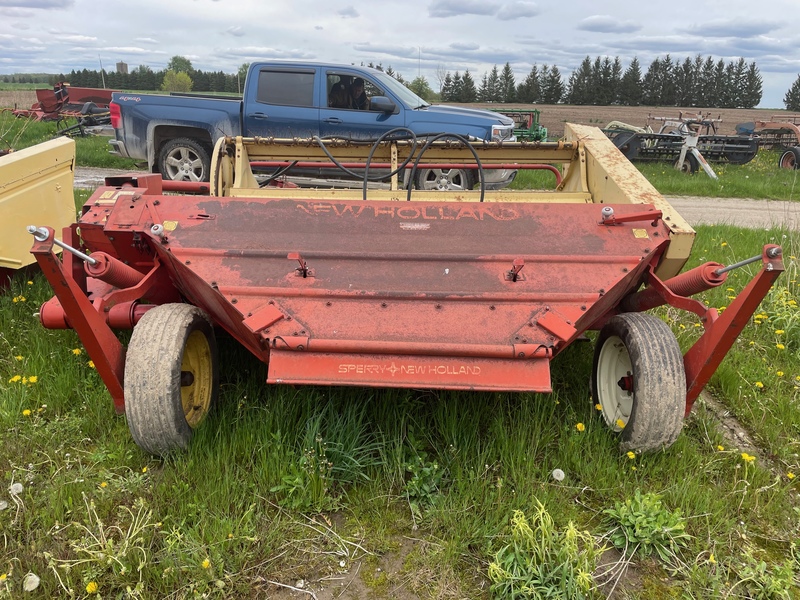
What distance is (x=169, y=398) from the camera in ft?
8.37

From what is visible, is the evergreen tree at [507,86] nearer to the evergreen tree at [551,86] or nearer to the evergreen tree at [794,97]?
the evergreen tree at [551,86]

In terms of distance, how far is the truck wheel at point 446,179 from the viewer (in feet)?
25.8

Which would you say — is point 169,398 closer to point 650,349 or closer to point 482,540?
point 482,540

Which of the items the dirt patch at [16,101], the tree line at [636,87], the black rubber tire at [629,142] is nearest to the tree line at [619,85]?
the tree line at [636,87]

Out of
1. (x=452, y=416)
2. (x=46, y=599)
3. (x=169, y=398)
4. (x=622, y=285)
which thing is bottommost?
(x=46, y=599)

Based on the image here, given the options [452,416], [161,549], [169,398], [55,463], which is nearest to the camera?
[161,549]

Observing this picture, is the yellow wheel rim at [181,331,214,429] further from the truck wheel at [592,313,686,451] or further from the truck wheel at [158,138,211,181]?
the truck wheel at [158,138,211,181]

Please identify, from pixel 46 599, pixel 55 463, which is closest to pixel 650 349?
pixel 46 599

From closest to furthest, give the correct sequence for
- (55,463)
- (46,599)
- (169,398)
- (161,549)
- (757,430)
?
1. (46,599)
2. (161,549)
3. (169,398)
4. (55,463)
5. (757,430)

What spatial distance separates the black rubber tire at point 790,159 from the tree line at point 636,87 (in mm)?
41022

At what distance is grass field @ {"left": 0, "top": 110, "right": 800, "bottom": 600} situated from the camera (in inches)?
89.4

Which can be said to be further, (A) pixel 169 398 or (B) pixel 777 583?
(A) pixel 169 398

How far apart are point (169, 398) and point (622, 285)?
2159 millimetres

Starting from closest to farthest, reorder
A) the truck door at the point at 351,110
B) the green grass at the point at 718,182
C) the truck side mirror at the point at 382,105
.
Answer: the truck side mirror at the point at 382,105, the truck door at the point at 351,110, the green grass at the point at 718,182
